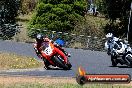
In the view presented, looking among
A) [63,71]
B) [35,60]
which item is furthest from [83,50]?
[63,71]

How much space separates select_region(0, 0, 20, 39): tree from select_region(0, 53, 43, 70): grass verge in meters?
13.4

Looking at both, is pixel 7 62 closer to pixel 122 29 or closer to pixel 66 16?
pixel 66 16

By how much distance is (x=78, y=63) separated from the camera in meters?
27.2

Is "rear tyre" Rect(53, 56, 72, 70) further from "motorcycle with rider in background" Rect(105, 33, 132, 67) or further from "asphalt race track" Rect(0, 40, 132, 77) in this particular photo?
"motorcycle with rider in background" Rect(105, 33, 132, 67)

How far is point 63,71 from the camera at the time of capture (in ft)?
74.7

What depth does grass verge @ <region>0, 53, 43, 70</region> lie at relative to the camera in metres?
24.4

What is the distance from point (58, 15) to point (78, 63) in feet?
49.0

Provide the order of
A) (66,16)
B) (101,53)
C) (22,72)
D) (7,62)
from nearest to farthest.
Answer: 1. (22,72)
2. (7,62)
3. (101,53)
4. (66,16)

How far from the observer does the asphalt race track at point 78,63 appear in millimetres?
22347

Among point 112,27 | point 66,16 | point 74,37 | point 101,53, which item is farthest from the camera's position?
point 112,27

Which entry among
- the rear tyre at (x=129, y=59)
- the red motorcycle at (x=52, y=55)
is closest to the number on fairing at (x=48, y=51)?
the red motorcycle at (x=52, y=55)

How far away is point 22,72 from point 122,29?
21.9 meters

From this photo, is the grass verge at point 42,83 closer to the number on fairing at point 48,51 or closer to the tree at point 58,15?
the number on fairing at point 48,51

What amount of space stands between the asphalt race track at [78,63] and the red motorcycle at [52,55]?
46cm
